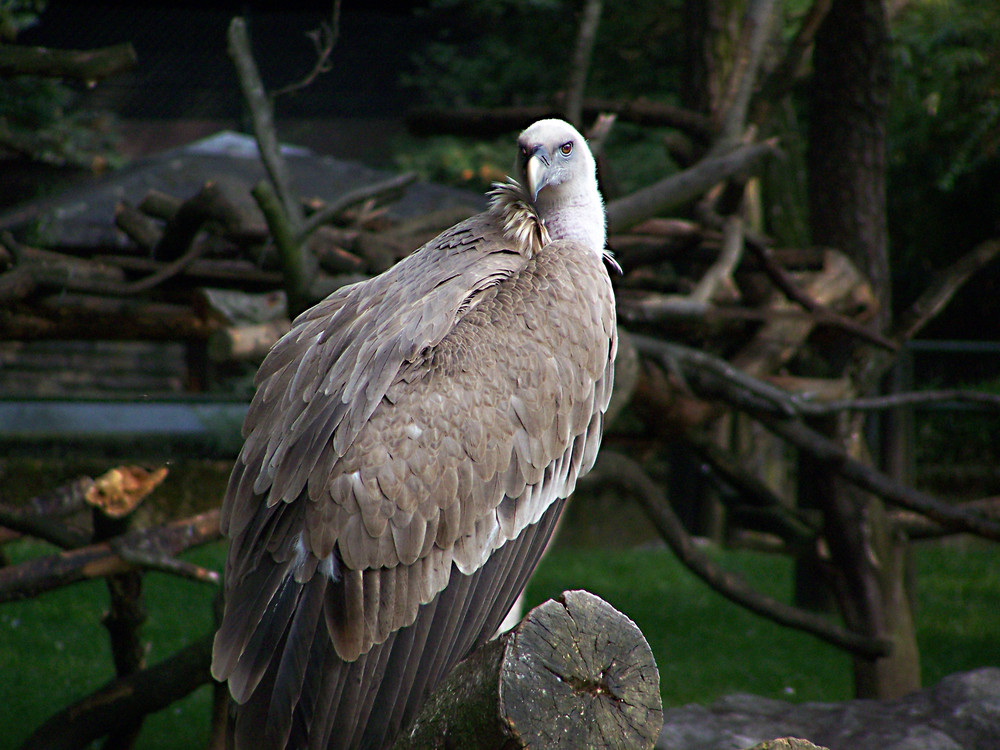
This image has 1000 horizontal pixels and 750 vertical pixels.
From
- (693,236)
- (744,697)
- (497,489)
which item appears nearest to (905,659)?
(744,697)

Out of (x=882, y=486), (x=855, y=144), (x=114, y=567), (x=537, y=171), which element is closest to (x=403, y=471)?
(x=537, y=171)

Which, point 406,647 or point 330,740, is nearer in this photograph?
point 330,740

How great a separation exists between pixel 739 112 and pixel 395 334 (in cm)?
313

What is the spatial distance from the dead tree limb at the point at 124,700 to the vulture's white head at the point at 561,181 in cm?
181

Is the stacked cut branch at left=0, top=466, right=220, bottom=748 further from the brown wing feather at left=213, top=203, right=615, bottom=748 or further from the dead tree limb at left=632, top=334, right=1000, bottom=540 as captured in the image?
the dead tree limb at left=632, top=334, right=1000, bottom=540

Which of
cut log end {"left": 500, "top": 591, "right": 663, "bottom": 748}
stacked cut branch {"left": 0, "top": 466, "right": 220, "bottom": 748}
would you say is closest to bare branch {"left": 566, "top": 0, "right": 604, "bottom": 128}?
stacked cut branch {"left": 0, "top": 466, "right": 220, "bottom": 748}

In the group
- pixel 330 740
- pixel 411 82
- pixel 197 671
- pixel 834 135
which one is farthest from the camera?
pixel 411 82

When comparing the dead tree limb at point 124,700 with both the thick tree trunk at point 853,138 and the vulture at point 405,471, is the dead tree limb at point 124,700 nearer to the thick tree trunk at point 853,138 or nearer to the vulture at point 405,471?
the vulture at point 405,471

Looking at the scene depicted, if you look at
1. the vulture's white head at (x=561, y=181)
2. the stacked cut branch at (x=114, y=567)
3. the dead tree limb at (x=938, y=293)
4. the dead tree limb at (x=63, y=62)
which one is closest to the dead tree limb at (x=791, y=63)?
the dead tree limb at (x=938, y=293)

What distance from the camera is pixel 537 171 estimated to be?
274cm

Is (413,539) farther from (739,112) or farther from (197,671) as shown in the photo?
(739,112)

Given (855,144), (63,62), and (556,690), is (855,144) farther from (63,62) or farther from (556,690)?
(556,690)

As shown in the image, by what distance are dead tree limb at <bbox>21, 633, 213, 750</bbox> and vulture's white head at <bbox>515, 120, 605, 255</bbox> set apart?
5.95 ft

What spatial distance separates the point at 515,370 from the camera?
243 cm
